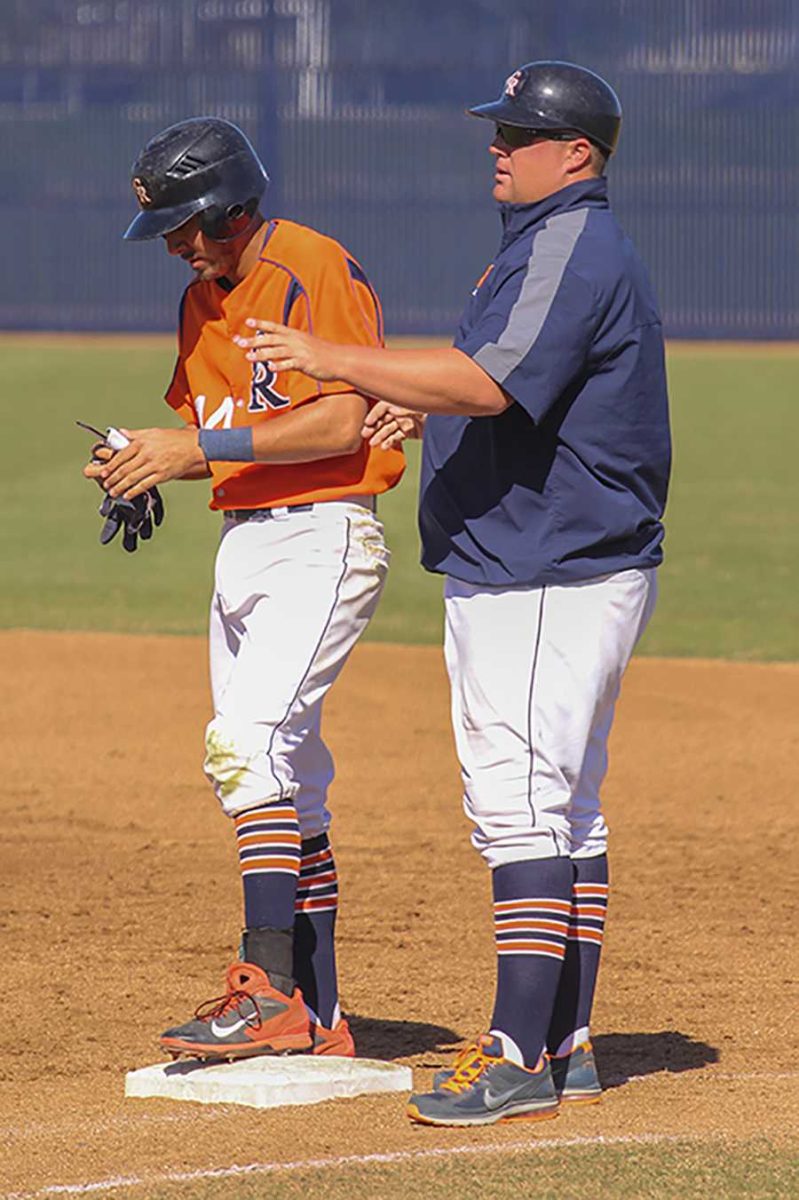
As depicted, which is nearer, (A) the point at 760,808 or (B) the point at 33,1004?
(B) the point at 33,1004

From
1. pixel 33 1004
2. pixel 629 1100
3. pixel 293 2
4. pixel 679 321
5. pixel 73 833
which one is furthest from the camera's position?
pixel 293 2

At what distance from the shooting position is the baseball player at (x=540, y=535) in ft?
13.7

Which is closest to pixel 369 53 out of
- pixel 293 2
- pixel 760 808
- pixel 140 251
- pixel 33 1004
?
pixel 293 2

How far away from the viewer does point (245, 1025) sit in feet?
14.6

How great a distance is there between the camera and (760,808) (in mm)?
8266

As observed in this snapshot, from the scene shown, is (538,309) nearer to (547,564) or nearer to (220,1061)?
(547,564)

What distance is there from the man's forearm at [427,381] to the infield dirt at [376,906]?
4.70 ft

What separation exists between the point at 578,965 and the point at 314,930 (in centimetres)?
67

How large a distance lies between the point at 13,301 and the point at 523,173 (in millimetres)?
26678

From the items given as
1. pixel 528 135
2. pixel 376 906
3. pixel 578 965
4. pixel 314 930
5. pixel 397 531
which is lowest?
pixel 397 531

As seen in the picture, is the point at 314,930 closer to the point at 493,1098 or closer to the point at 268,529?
the point at 493,1098

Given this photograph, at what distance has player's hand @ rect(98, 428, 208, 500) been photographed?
4.46 meters

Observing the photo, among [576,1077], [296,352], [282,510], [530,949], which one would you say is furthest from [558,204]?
[576,1077]

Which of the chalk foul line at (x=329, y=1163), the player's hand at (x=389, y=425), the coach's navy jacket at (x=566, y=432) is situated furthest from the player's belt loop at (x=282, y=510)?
the chalk foul line at (x=329, y=1163)
